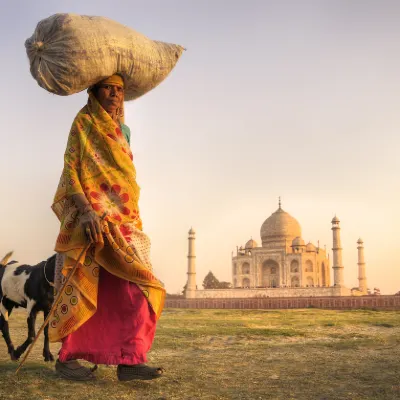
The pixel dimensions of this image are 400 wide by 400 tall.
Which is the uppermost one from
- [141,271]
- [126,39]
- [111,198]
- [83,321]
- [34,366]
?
[126,39]

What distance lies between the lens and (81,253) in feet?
9.74

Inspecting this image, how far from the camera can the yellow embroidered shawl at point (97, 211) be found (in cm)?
298

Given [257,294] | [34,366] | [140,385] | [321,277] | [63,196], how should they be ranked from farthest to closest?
1. [321,277]
2. [257,294]
3. [34,366]
4. [63,196]
5. [140,385]

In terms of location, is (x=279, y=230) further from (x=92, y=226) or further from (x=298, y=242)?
(x=92, y=226)

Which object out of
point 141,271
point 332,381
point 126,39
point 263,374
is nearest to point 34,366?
point 141,271

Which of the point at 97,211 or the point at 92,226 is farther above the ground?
the point at 97,211

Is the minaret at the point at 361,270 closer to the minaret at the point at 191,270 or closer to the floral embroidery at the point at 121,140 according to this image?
the minaret at the point at 191,270

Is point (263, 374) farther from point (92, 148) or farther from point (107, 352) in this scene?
point (92, 148)

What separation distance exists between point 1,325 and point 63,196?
7.66ft

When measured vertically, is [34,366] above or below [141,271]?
below

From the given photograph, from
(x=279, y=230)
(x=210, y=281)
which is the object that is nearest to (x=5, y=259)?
(x=279, y=230)

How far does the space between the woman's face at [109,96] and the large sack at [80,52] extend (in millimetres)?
106

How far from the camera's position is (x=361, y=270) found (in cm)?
3966

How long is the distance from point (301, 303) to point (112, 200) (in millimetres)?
23052
